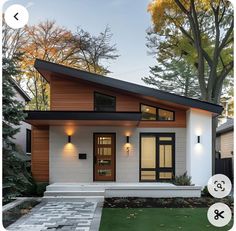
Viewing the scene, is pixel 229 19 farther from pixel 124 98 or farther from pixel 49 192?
pixel 49 192

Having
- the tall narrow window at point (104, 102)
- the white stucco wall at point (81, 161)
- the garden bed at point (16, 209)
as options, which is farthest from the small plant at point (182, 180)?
the garden bed at point (16, 209)

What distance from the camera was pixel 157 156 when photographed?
37.3 feet

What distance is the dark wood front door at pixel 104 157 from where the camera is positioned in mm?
11273

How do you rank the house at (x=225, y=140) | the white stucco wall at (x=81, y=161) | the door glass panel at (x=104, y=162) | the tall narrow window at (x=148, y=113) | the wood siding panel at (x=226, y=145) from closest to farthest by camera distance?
the white stucco wall at (x=81, y=161) < the door glass panel at (x=104, y=162) < the tall narrow window at (x=148, y=113) < the house at (x=225, y=140) < the wood siding panel at (x=226, y=145)

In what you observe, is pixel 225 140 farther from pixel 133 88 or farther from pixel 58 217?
pixel 58 217

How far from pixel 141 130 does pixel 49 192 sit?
12.5ft

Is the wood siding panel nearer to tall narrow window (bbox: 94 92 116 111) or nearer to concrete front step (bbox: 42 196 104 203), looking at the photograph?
tall narrow window (bbox: 94 92 116 111)

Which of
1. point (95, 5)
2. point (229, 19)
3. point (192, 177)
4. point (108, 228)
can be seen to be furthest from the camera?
point (229, 19)

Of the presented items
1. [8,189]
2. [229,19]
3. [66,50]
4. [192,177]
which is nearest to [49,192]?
[8,189]

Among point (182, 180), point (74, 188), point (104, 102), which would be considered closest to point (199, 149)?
point (182, 180)

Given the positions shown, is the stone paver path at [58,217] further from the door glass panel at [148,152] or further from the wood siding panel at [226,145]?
the wood siding panel at [226,145]

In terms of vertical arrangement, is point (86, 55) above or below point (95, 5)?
above

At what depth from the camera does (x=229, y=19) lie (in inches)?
458

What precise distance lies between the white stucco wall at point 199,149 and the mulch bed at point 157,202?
3.94 feet
